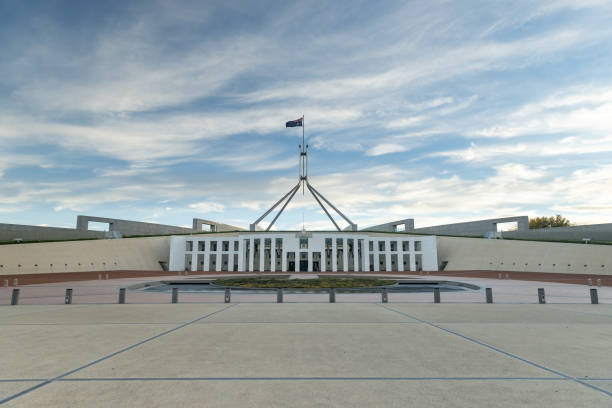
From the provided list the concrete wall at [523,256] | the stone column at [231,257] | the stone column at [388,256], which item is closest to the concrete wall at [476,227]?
the concrete wall at [523,256]

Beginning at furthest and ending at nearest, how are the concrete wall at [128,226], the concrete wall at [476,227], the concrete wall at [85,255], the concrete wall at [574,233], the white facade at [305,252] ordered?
the concrete wall at [476,227], the concrete wall at [128,226], the white facade at [305,252], the concrete wall at [574,233], the concrete wall at [85,255]

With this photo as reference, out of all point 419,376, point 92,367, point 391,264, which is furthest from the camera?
point 391,264

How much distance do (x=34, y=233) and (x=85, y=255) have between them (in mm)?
11753

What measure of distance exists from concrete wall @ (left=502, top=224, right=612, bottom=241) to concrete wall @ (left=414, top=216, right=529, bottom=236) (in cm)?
483

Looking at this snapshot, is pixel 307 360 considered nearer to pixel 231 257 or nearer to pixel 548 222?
pixel 231 257

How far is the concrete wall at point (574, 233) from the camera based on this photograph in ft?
194

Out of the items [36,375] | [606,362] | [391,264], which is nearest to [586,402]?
[606,362]

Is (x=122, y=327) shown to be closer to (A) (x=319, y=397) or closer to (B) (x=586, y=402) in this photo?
(A) (x=319, y=397)

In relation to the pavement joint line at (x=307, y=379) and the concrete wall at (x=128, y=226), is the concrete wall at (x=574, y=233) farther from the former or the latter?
the concrete wall at (x=128, y=226)

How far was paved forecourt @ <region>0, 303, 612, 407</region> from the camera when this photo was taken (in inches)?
203

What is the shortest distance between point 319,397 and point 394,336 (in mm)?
4885

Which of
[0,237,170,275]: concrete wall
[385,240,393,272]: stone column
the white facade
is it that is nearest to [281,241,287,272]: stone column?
the white facade

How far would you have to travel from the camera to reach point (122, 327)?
1075 centimetres

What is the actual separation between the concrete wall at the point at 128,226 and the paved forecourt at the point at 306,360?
228ft
